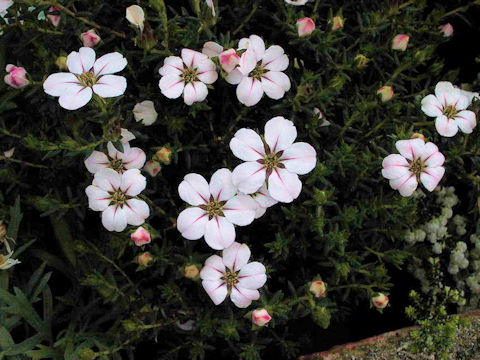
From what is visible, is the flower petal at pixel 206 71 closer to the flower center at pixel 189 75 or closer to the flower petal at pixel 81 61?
the flower center at pixel 189 75

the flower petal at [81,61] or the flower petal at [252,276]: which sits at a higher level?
the flower petal at [81,61]

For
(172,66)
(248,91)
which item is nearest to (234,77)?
(248,91)

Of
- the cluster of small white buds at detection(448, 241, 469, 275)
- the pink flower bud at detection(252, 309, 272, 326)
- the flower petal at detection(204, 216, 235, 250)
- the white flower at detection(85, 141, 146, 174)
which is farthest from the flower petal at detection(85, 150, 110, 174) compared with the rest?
the cluster of small white buds at detection(448, 241, 469, 275)

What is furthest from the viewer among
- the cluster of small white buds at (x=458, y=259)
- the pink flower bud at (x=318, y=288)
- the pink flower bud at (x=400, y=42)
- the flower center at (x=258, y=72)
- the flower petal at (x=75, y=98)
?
the cluster of small white buds at (x=458, y=259)

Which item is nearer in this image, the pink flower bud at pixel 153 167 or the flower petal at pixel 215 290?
the flower petal at pixel 215 290

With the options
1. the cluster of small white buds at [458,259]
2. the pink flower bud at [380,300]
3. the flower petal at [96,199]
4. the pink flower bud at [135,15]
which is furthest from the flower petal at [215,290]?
the cluster of small white buds at [458,259]

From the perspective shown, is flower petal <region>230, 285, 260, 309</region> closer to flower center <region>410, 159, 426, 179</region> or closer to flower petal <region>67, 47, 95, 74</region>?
flower center <region>410, 159, 426, 179</region>

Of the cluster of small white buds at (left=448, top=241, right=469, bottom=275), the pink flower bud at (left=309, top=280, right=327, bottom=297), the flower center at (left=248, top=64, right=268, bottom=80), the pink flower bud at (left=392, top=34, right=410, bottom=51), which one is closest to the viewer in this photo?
the pink flower bud at (left=309, top=280, right=327, bottom=297)
